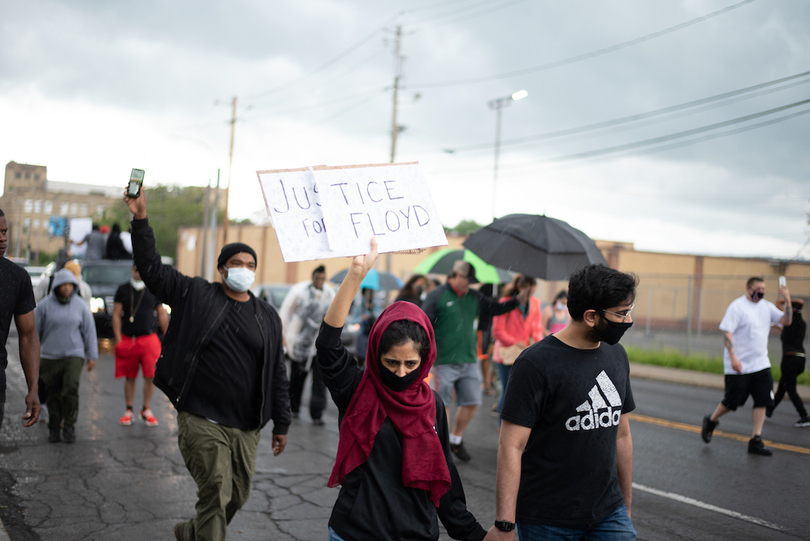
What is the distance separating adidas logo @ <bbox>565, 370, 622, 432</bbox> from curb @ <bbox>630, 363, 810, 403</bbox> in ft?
39.5

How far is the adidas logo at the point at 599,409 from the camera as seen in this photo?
2.69m

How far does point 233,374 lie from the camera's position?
3.91 metres

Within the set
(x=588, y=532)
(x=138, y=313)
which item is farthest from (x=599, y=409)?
(x=138, y=313)

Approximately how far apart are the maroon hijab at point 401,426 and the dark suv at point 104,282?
1448cm

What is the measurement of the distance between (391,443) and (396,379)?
0.79 ft

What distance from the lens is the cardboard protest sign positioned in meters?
2.80

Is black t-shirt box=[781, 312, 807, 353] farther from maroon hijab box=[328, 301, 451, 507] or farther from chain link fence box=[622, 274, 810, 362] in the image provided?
maroon hijab box=[328, 301, 451, 507]

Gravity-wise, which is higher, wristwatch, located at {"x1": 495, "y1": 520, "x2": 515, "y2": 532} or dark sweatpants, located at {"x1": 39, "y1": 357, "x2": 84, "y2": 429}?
wristwatch, located at {"x1": 495, "y1": 520, "x2": 515, "y2": 532}

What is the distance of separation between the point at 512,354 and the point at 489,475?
1.79 metres

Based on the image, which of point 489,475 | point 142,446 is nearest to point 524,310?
A: point 489,475

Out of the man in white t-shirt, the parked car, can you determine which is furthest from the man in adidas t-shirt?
the parked car

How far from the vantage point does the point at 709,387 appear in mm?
14203

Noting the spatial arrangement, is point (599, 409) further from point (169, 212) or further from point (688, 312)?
point (169, 212)

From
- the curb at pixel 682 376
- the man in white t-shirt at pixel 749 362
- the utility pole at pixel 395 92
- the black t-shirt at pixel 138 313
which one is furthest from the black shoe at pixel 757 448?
the utility pole at pixel 395 92
